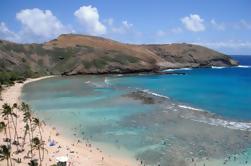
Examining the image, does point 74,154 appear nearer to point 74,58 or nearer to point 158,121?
point 158,121

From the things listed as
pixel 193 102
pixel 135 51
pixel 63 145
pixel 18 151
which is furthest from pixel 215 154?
pixel 135 51

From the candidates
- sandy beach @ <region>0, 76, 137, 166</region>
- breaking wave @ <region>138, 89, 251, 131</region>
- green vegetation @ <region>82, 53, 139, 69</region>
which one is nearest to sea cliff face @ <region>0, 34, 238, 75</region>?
green vegetation @ <region>82, 53, 139, 69</region>

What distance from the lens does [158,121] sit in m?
62.4

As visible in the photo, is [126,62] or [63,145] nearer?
[63,145]

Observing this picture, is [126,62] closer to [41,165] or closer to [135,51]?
[135,51]

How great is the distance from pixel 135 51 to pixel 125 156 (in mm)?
150072

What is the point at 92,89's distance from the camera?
107 metres

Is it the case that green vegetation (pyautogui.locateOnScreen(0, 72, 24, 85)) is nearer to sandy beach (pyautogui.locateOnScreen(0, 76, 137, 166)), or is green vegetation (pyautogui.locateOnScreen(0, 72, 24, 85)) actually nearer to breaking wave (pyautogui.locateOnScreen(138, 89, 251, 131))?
breaking wave (pyautogui.locateOnScreen(138, 89, 251, 131))

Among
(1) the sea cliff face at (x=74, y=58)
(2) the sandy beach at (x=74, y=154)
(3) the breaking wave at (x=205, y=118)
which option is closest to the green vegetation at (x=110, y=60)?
(1) the sea cliff face at (x=74, y=58)

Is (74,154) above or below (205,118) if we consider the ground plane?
below

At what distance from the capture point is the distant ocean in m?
46.1

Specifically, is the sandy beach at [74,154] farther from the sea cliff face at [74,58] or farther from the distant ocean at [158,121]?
the sea cliff face at [74,58]

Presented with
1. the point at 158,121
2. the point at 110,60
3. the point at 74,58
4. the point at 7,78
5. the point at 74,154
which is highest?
the point at 74,58

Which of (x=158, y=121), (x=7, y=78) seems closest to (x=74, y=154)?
(x=158, y=121)
